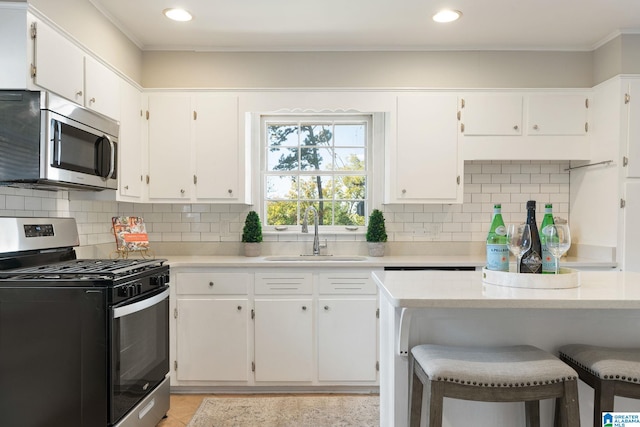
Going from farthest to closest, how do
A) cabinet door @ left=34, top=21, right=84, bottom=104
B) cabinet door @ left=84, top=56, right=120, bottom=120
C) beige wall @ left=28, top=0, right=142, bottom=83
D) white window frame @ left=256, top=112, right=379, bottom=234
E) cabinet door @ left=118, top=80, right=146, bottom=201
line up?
1. white window frame @ left=256, top=112, right=379, bottom=234
2. cabinet door @ left=118, top=80, right=146, bottom=201
3. cabinet door @ left=84, top=56, right=120, bottom=120
4. beige wall @ left=28, top=0, right=142, bottom=83
5. cabinet door @ left=34, top=21, right=84, bottom=104

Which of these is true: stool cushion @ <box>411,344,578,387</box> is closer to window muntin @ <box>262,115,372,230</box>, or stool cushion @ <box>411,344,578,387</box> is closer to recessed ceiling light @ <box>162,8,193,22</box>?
window muntin @ <box>262,115,372,230</box>

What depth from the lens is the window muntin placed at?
3.71m

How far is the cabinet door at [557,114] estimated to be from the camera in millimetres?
3262

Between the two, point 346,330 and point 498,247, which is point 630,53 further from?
point 346,330

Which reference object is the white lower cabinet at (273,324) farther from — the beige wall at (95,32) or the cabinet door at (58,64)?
the beige wall at (95,32)

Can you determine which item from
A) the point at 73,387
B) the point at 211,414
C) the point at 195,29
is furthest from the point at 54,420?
the point at 195,29

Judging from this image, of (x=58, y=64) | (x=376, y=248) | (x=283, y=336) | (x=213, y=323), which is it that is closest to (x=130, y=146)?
(x=58, y=64)

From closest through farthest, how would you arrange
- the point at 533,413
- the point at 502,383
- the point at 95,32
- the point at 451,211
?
the point at 502,383 < the point at 533,413 < the point at 95,32 < the point at 451,211

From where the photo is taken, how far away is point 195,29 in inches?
119

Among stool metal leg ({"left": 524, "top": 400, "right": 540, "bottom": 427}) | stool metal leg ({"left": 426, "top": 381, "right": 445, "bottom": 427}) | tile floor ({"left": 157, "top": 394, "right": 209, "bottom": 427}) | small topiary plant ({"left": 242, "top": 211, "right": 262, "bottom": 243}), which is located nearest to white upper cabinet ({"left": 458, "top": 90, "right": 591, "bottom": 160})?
small topiary plant ({"left": 242, "top": 211, "right": 262, "bottom": 243})

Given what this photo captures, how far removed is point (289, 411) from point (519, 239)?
183 cm

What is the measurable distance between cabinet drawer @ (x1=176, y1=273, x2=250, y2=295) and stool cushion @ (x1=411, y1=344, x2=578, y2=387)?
5.54ft

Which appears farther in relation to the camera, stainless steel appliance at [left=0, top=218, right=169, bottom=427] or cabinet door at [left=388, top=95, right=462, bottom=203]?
cabinet door at [left=388, top=95, right=462, bottom=203]

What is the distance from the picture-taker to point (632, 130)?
299 centimetres
